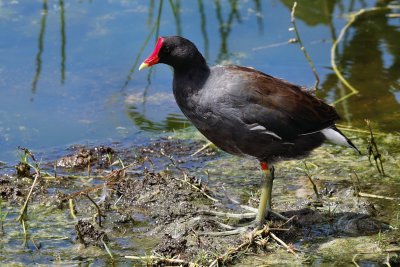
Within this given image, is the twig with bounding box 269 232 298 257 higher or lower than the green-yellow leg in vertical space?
lower

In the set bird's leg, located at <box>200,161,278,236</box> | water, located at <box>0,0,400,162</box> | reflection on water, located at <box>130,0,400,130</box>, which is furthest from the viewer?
reflection on water, located at <box>130,0,400,130</box>

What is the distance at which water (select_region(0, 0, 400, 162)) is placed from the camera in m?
5.88

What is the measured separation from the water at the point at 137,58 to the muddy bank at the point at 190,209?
1.51 feet

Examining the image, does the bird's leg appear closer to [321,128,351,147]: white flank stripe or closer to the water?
[321,128,351,147]: white flank stripe

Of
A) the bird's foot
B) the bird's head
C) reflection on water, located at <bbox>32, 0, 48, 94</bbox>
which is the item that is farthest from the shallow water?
the bird's head

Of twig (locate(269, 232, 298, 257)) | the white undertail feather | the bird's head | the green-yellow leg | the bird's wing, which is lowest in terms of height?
twig (locate(269, 232, 298, 257))

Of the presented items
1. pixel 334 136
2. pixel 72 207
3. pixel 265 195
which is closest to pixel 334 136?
pixel 334 136

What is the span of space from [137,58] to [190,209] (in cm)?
230

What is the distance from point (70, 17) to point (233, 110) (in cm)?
339

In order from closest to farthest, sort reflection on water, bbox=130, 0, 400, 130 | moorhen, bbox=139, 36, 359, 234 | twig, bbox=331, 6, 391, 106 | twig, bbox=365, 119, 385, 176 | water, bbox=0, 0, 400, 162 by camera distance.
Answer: moorhen, bbox=139, 36, 359, 234 < twig, bbox=365, 119, 385, 176 < water, bbox=0, 0, 400, 162 < reflection on water, bbox=130, 0, 400, 130 < twig, bbox=331, 6, 391, 106

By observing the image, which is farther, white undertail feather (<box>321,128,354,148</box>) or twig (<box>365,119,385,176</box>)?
twig (<box>365,119,385,176</box>)

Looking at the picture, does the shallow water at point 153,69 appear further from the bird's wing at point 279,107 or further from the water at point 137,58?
the bird's wing at point 279,107

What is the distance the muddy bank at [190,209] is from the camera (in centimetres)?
411

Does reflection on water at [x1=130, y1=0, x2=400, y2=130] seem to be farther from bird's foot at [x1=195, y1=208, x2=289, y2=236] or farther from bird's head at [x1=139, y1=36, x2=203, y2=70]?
→ bird's head at [x1=139, y1=36, x2=203, y2=70]
